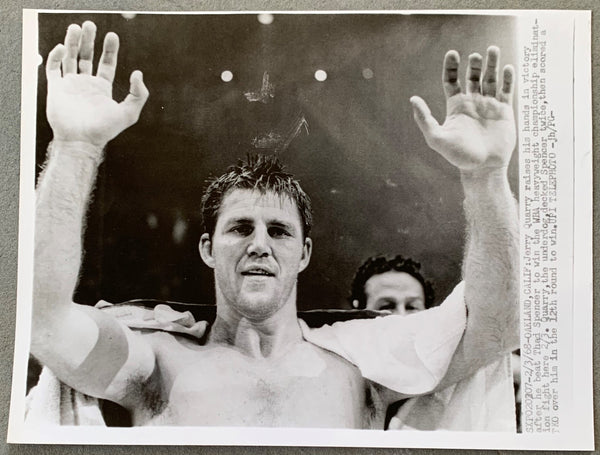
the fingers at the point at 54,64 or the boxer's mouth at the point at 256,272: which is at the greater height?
the fingers at the point at 54,64

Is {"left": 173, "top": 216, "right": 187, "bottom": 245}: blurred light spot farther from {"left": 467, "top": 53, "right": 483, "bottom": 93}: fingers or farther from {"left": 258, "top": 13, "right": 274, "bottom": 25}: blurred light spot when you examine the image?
{"left": 467, "top": 53, "right": 483, "bottom": 93}: fingers

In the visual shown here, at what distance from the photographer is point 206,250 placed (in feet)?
1.87

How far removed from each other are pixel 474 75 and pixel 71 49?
0.46m

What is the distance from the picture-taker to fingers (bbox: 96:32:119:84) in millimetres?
584

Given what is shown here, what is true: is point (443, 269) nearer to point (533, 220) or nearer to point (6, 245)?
point (533, 220)

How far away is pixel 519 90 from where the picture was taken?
0.58 metres

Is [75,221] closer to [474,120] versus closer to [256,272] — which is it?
[256,272]

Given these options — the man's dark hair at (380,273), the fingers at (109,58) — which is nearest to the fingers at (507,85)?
the man's dark hair at (380,273)

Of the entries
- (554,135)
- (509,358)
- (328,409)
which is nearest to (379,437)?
(328,409)

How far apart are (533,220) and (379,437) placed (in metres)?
0.29

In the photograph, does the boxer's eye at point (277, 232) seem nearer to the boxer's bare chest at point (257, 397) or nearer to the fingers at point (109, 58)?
the boxer's bare chest at point (257, 397)

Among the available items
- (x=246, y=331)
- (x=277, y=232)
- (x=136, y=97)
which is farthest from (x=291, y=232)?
(x=136, y=97)

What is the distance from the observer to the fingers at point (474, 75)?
0.58 meters

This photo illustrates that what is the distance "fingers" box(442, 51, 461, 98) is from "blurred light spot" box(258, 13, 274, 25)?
204mm
